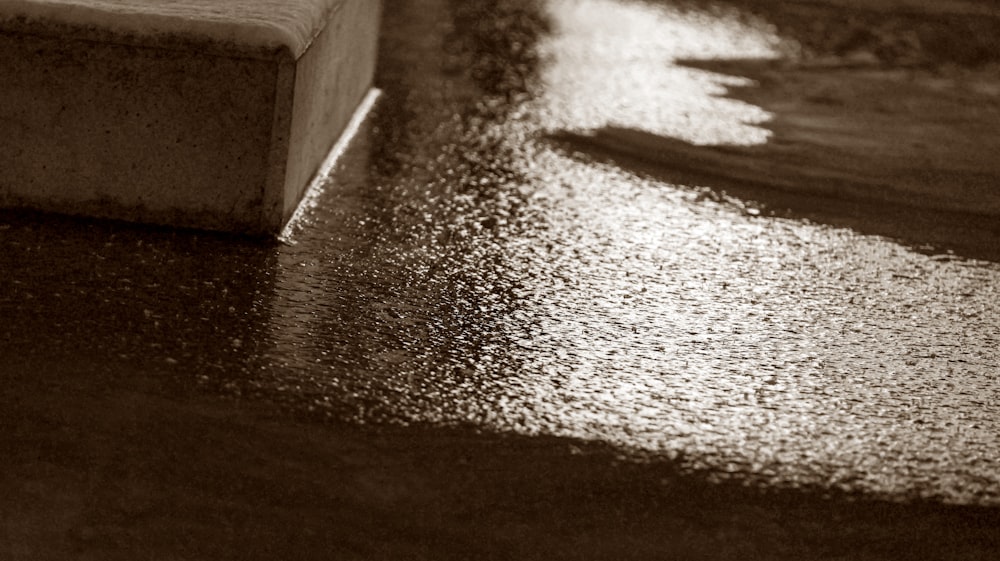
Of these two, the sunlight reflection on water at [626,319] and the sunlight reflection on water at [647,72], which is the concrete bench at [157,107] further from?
the sunlight reflection on water at [647,72]

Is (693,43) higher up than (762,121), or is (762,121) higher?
(693,43)

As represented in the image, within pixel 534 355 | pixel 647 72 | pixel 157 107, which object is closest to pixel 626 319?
pixel 534 355

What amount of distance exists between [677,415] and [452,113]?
6.36 feet

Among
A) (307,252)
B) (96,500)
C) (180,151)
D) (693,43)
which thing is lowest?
(96,500)

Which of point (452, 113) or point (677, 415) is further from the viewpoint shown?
point (452, 113)

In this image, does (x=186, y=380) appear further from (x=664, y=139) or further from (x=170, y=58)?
(x=664, y=139)

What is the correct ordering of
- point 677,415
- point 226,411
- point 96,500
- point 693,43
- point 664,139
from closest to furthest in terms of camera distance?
point 96,500 → point 226,411 → point 677,415 → point 664,139 → point 693,43

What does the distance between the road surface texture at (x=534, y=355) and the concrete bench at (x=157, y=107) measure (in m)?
0.09

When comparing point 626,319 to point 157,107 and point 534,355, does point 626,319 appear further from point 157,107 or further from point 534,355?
point 157,107

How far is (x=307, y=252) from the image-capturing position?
297cm

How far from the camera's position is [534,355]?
2590 mm

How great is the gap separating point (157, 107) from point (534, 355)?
107 centimetres

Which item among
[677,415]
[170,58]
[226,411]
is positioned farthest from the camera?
[170,58]

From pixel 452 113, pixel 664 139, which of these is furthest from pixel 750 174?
pixel 452 113
